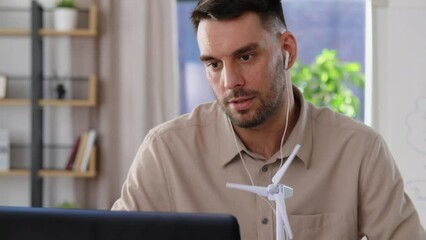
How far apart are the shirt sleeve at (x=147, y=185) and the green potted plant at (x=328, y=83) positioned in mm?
2430

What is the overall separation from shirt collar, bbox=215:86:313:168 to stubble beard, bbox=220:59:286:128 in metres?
0.08

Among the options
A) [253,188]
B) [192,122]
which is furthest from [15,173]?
[253,188]

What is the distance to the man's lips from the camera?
153 cm

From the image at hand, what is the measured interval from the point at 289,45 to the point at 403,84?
4.57 ft

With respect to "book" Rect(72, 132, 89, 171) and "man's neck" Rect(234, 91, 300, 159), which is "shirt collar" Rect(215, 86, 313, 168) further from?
"book" Rect(72, 132, 89, 171)

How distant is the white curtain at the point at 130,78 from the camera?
3.94 metres

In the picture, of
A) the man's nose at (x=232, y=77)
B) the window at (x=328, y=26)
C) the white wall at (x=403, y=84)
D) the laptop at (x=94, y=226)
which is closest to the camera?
the laptop at (x=94, y=226)

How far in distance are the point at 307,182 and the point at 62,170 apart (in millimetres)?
2510

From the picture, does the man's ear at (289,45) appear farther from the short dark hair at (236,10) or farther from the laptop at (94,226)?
the laptop at (94,226)

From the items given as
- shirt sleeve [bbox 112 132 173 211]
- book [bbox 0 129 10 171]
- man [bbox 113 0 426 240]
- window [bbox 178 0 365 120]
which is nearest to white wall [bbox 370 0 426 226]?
man [bbox 113 0 426 240]

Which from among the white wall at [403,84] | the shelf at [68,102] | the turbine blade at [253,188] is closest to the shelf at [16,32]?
the shelf at [68,102]

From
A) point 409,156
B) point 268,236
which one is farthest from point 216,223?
point 409,156

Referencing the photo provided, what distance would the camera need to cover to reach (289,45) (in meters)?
1.67

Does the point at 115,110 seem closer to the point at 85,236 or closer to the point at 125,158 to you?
the point at 125,158
